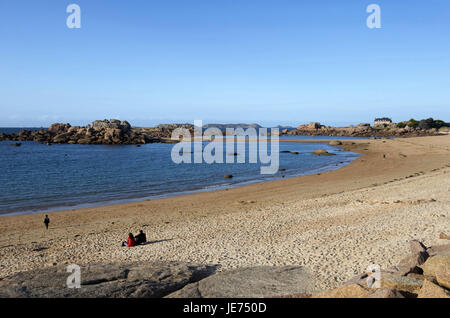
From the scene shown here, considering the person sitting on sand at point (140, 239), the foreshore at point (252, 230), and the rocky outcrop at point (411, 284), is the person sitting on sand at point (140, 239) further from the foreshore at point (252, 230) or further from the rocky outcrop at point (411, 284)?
the rocky outcrop at point (411, 284)

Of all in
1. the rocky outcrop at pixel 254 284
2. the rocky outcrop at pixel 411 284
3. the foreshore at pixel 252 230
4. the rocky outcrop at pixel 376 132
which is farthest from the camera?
the rocky outcrop at pixel 376 132

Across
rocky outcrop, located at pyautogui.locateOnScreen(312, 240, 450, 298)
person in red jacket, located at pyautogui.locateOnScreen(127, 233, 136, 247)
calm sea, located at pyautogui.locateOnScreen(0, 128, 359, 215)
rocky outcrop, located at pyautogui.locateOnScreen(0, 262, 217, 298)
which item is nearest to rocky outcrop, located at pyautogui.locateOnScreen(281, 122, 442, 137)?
calm sea, located at pyautogui.locateOnScreen(0, 128, 359, 215)

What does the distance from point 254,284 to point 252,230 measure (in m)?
7.30

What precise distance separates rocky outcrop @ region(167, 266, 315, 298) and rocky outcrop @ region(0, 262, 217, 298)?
0.82 metres

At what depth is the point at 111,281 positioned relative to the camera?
30.2ft

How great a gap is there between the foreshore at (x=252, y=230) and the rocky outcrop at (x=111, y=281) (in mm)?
2065

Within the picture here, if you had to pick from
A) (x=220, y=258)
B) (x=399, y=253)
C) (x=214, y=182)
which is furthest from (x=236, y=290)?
(x=214, y=182)

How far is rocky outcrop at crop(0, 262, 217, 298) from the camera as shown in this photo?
832 cm

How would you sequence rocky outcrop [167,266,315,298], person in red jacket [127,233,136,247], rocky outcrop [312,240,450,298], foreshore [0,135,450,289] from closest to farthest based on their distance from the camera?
rocky outcrop [312,240,450,298] < rocky outcrop [167,266,315,298] < foreshore [0,135,450,289] < person in red jacket [127,233,136,247]

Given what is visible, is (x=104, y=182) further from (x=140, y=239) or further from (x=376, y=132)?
(x=376, y=132)

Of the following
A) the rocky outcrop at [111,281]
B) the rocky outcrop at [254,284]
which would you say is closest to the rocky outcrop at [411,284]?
the rocky outcrop at [254,284]

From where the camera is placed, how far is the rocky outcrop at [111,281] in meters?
8.32

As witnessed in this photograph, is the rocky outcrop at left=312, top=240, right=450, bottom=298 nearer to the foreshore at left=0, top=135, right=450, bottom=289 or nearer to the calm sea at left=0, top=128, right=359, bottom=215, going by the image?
the foreshore at left=0, top=135, right=450, bottom=289
